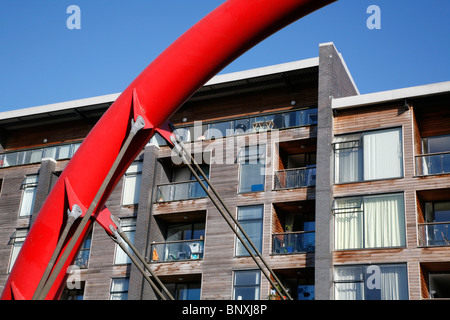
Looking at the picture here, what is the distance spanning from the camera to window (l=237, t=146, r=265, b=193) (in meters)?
30.0

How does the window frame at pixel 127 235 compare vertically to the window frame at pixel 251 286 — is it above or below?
above

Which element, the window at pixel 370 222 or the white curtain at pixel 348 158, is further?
the white curtain at pixel 348 158

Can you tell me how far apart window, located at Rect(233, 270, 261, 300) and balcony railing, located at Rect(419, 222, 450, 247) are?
277 inches

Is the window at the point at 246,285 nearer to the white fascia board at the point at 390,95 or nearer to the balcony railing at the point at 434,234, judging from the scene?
the balcony railing at the point at 434,234

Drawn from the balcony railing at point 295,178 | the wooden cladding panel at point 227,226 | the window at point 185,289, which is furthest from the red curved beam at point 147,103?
the window at point 185,289

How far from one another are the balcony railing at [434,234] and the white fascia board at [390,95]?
5527mm

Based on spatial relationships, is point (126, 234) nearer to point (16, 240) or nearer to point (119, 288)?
point (119, 288)

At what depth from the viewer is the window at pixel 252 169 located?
98.4ft

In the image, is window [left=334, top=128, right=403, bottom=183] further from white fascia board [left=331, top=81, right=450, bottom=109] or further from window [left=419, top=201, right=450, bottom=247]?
window [left=419, top=201, right=450, bottom=247]

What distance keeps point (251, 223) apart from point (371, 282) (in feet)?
20.2

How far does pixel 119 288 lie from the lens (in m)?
31.6

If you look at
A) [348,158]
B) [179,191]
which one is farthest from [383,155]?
[179,191]
